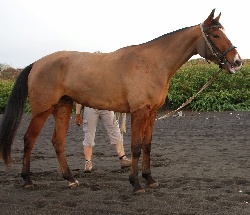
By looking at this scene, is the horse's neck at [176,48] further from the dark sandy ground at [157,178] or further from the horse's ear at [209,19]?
the dark sandy ground at [157,178]

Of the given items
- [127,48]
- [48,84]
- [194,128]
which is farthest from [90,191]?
[194,128]

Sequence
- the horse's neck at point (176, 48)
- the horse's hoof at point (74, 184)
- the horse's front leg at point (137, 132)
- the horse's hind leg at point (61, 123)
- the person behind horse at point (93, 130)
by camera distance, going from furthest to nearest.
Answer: the person behind horse at point (93, 130) < the horse's hind leg at point (61, 123) < the horse's hoof at point (74, 184) < the horse's neck at point (176, 48) < the horse's front leg at point (137, 132)

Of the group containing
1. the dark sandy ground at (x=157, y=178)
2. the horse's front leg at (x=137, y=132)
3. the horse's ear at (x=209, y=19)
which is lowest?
the dark sandy ground at (x=157, y=178)

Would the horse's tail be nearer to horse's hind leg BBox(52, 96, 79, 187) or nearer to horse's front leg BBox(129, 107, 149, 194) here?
horse's hind leg BBox(52, 96, 79, 187)

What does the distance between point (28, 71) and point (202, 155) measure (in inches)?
151

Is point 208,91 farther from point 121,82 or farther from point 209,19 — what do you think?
point 121,82

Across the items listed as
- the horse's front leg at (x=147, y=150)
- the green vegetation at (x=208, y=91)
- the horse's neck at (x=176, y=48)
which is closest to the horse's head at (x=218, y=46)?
the horse's neck at (x=176, y=48)

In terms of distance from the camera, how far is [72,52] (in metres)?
6.12

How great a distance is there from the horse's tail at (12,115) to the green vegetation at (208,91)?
14.9m

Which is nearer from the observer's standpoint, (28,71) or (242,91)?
(28,71)

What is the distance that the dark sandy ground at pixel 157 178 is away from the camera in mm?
4699

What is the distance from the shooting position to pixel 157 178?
6.36m

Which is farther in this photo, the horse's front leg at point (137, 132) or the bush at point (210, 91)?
the bush at point (210, 91)

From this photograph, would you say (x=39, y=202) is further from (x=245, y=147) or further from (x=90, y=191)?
(x=245, y=147)
